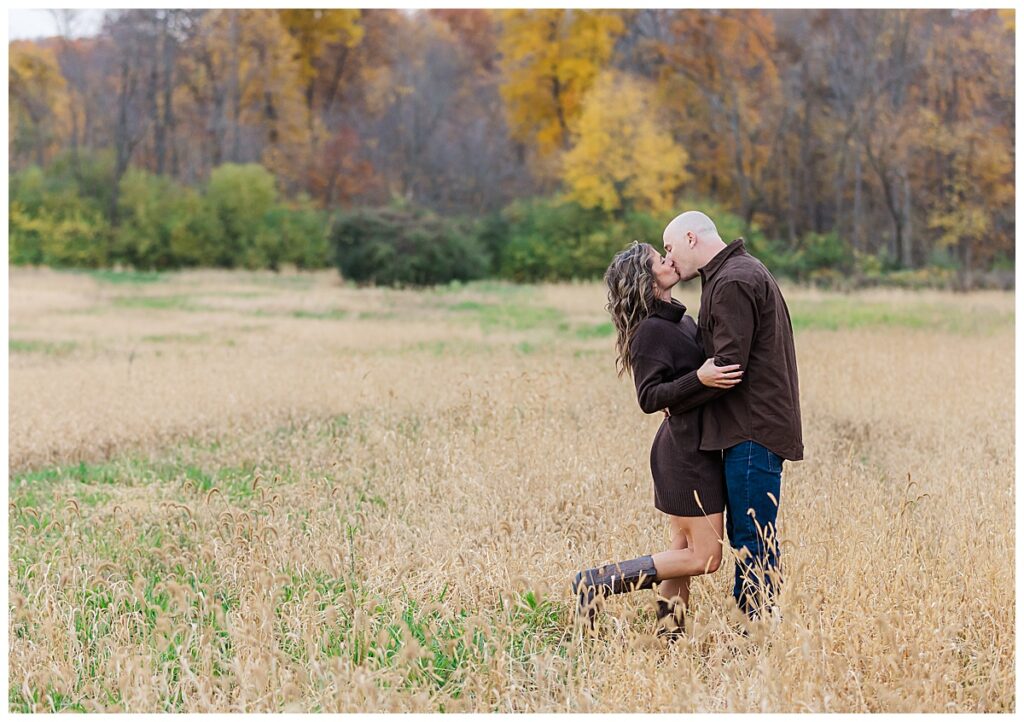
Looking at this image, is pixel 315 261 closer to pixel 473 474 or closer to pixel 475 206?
pixel 475 206

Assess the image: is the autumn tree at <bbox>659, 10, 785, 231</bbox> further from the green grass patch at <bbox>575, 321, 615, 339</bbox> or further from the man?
the man

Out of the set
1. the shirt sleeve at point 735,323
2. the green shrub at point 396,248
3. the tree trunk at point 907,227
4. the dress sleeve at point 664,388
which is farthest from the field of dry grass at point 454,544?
the tree trunk at point 907,227

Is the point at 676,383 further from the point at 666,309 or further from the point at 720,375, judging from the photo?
the point at 666,309

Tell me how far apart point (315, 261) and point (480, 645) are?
40.2 metres

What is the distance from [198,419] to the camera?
33.8 feet

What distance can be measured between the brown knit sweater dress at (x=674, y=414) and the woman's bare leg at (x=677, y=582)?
13 cm

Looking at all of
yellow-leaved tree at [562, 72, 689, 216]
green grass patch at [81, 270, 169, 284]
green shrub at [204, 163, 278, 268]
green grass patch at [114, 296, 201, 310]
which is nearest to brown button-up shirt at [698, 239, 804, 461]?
green grass patch at [114, 296, 201, 310]

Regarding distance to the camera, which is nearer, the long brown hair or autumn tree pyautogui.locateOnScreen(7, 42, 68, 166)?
the long brown hair

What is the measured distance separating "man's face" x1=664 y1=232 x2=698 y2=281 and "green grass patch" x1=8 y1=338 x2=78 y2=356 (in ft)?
45.8

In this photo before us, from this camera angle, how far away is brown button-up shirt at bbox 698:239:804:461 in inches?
171

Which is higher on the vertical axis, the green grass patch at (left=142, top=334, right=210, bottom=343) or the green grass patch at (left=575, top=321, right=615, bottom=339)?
the green grass patch at (left=142, top=334, right=210, bottom=343)

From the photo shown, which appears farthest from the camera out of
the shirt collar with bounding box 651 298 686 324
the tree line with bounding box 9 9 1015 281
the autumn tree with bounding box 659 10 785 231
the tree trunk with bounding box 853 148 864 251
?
the autumn tree with bounding box 659 10 785 231

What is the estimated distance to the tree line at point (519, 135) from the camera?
3844 cm

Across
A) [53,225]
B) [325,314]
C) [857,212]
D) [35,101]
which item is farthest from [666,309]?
[35,101]
